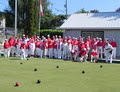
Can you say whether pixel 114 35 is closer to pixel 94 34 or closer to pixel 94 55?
pixel 94 34

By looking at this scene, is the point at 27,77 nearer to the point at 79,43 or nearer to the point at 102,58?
the point at 79,43

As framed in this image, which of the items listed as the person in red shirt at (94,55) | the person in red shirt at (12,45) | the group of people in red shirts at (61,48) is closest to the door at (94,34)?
the group of people in red shirts at (61,48)

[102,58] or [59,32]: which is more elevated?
[59,32]

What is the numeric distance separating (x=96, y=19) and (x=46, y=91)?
18036mm

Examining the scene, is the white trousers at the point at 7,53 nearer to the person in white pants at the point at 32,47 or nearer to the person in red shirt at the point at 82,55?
the person in white pants at the point at 32,47

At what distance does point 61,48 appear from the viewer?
2294 centimetres

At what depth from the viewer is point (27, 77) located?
1164cm

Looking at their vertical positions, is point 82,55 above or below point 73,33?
below

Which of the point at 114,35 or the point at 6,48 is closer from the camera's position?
the point at 6,48

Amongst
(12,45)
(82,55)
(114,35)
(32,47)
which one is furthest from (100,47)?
(12,45)

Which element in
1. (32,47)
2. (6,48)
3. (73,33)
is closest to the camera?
(6,48)

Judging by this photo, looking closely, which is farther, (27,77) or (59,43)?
(59,43)

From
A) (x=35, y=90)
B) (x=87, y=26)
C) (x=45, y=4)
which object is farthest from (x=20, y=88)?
(x=45, y=4)

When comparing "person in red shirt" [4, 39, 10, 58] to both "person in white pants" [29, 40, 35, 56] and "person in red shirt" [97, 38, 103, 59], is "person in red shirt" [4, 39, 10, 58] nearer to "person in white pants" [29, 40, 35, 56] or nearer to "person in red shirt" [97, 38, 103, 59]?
"person in white pants" [29, 40, 35, 56]
